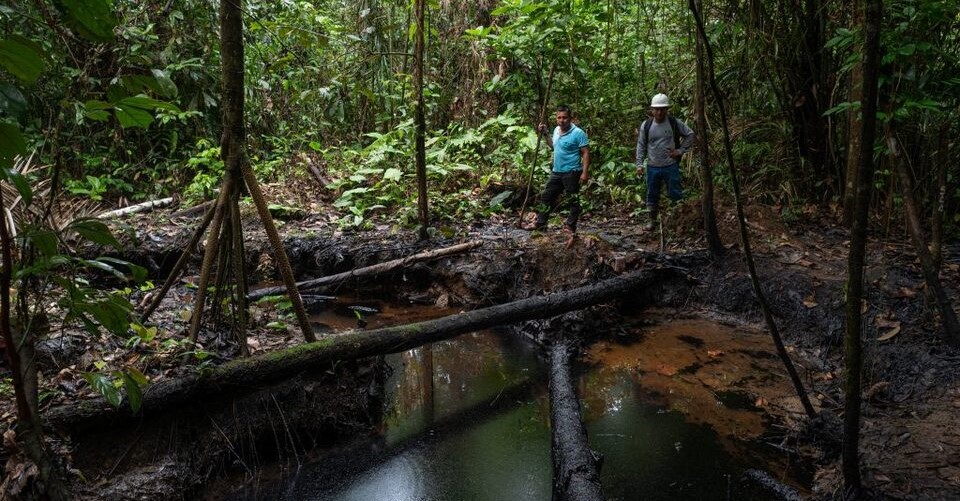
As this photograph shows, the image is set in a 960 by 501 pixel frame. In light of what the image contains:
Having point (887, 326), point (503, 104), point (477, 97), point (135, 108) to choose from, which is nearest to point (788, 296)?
point (887, 326)

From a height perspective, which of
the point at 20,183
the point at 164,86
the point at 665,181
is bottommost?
the point at 665,181

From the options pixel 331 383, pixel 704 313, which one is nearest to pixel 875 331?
pixel 704 313

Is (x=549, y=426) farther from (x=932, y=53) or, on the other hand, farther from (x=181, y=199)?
(x=181, y=199)

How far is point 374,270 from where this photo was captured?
7.29 metres

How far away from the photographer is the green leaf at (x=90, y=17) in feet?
4.30

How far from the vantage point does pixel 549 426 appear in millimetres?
4773

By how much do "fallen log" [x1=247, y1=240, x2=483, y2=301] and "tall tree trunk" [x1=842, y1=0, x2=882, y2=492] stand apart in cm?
510

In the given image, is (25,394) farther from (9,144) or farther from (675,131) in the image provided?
(675,131)

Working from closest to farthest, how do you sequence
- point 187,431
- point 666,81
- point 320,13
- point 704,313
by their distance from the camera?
point 187,431
point 704,313
point 666,81
point 320,13

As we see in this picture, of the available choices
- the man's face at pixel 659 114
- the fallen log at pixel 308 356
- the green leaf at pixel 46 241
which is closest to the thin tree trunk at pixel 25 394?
the green leaf at pixel 46 241

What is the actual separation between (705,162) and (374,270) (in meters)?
4.14

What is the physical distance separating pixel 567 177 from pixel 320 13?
715cm

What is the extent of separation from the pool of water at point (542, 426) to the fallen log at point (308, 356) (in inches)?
22.4

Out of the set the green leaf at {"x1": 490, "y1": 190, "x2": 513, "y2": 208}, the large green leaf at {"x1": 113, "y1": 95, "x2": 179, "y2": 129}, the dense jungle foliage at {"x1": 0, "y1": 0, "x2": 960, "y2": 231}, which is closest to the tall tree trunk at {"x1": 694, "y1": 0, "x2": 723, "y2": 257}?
the dense jungle foliage at {"x1": 0, "y1": 0, "x2": 960, "y2": 231}
